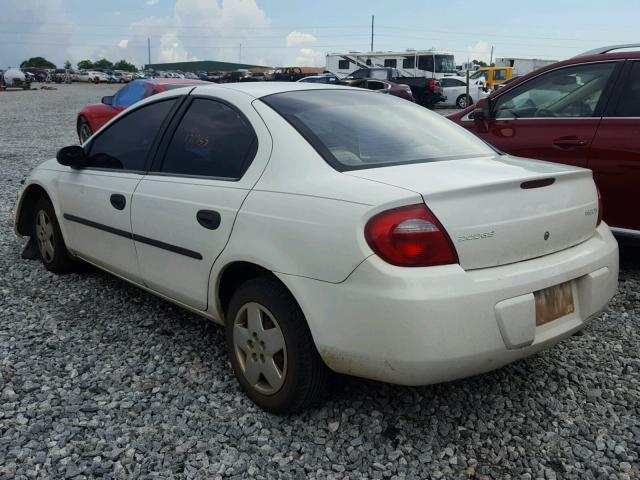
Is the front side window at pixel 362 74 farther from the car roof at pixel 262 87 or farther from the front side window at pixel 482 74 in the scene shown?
the car roof at pixel 262 87

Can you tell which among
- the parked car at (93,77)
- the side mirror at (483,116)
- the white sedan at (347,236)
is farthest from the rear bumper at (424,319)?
the parked car at (93,77)

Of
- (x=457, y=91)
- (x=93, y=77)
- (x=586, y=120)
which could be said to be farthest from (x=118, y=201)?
(x=93, y=77)

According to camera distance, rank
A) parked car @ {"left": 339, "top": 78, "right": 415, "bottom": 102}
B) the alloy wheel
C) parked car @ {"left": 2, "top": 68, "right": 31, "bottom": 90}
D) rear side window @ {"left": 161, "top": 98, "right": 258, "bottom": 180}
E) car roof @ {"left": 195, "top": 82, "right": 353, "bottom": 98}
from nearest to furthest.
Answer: rear side window @ {"left": 161, "top": 98, "right": 258, "bottom": 180} < car roof @ {"left": 195, "top": 82, "right": 353, "bottom": 98} < the alloy wheel < parked car @ {"left": 339, "top": 78, "right": 415, "bottom": 102} < parked car @ {"left": 2, "top": 68, "right": 31, "bottom": 90}

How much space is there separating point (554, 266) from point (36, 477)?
7.15 feet

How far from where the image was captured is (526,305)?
233 cm

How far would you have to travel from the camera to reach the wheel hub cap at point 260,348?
2609 mm

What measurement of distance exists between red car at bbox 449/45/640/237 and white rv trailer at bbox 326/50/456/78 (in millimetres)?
28017

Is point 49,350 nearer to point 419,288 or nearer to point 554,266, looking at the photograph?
point 419,288

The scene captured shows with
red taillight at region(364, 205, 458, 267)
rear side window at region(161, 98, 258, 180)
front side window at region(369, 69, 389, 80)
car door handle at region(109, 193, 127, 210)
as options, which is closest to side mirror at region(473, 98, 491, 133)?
rear side window at region(161, 98, 258, 180)

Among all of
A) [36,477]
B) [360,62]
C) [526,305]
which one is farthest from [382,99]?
[360,62]

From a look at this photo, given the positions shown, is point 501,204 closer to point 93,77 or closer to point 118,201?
point 118,201

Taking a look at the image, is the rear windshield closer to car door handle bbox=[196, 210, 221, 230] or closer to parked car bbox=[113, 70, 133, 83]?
car door handle bbox=[196, 210, 221, 230]

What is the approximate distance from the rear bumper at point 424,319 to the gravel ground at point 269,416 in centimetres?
39

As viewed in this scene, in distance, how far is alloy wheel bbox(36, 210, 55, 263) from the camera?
4500 millimetres
